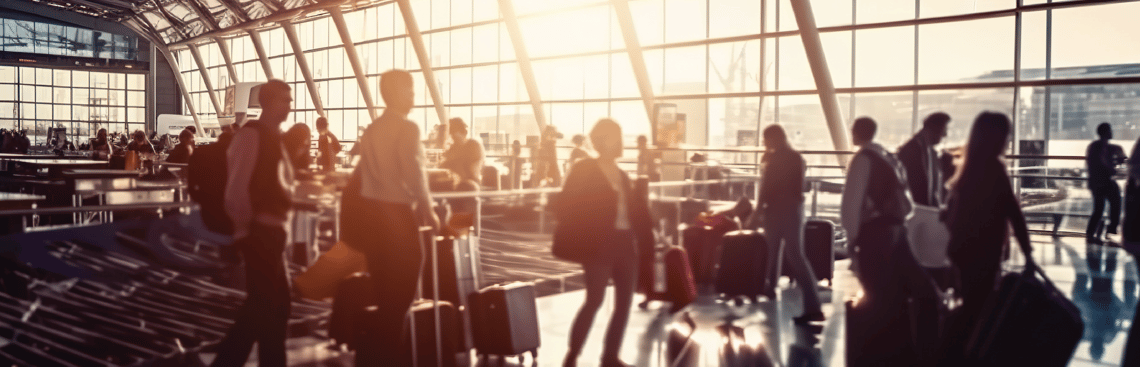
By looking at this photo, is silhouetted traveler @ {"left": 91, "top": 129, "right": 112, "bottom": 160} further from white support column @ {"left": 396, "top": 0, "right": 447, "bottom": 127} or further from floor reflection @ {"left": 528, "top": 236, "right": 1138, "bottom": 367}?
floor reflection @ {"left": 528, "top": 236, "right": 1138, "bottom": 367}

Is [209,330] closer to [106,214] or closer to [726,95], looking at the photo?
[106,214]

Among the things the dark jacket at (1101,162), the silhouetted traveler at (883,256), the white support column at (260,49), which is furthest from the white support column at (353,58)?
the silhouetted traveler at (883,256)

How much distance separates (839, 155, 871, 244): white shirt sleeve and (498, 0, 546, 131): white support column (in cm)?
1405

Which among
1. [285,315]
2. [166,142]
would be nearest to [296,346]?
[285,315]

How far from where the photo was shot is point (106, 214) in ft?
18.9

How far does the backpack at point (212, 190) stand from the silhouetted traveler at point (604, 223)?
1.56 m

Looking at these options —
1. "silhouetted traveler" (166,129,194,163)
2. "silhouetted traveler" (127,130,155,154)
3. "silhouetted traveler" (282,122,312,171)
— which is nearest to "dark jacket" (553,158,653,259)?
"silhouetted traveler" (282,122,312,171)

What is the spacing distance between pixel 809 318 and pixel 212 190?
4.20 meters

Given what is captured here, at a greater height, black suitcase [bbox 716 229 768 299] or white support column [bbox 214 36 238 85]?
white support column [bbox 214 36 238 85]

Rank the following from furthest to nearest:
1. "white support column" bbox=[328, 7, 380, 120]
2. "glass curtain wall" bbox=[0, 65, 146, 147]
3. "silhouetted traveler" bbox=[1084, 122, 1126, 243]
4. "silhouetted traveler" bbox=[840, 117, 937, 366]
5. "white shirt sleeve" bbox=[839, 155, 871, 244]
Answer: "glass curtain wall" bbox=[0, 65, 146, 147] → "white support column" bbox=[328, 7, 380, 120] → "silhouetted traveler" bbox=[1084, 122, 1126, 243] → "white shirt sleeve" bbox=[839, 155, 871, 244] → "silhouetted traveler" bbox=[840, 117, 937, 366]

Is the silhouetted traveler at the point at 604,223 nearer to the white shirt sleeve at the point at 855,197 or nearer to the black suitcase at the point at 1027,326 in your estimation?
the white shirt sleeve at the point at 855,197

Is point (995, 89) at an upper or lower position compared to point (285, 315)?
upper

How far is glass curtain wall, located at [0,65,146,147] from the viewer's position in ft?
123

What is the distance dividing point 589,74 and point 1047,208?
11069 mm
